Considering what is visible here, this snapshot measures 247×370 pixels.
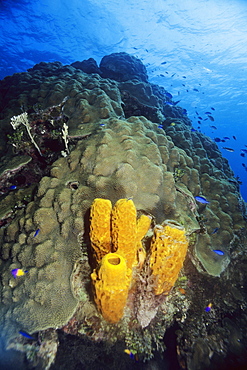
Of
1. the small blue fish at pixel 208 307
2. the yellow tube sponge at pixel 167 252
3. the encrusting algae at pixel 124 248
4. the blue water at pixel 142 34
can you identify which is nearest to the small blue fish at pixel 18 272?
the encrusting algae at pixel 124 248

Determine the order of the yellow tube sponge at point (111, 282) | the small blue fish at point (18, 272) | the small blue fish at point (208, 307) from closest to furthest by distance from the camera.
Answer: the yellow tube sponge at point (111, 282)
the small blue fish at point (18, 272)
the small blue fish at point (208, 307)

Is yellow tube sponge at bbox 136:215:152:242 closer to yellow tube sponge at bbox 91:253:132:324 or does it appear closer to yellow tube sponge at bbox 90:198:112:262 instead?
yellow tube sponge at bbox 90:198:112:262

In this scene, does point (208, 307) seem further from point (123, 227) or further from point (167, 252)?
point (123, 227)

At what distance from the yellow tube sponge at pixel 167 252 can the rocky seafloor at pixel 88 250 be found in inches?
30.9

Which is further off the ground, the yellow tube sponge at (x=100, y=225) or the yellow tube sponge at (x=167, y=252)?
the yellow tube sponge at (x=100, y=225)

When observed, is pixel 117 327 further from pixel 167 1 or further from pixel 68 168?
pixel 167 1

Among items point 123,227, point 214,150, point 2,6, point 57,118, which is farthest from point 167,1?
point 123,227

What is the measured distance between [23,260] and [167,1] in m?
28.6

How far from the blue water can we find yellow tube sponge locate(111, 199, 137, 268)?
17685 mm

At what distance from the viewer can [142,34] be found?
2544 centimetres

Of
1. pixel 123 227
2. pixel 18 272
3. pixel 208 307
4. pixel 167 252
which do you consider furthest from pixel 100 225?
pixel 208 307

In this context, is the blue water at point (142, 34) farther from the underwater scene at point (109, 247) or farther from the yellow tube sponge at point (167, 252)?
the yellow tube sponge at point (167, 252)

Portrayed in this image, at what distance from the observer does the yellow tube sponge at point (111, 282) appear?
1931mm

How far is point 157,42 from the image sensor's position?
2602 cm
